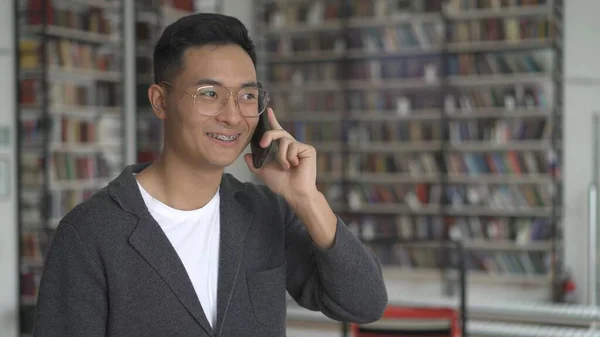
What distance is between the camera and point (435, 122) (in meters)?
7.08

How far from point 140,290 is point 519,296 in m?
6.21

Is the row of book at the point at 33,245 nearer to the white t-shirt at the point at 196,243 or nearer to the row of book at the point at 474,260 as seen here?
the row of book at the point at 474,260

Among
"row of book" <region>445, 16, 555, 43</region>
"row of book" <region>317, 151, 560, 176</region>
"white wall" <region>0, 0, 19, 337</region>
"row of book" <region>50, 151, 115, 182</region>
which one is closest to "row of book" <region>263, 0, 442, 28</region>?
"row of book" <region>445, 16, 555, 43</region>

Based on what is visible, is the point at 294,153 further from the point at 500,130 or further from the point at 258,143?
the point at 500,130

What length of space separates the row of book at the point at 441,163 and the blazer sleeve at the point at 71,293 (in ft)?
19.7

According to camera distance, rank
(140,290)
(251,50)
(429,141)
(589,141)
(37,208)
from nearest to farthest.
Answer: (140,290), (251,50), (37,208), (589,141), (429,141)

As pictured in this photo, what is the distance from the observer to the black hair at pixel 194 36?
1.18 m

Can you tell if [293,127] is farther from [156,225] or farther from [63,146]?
[156,225]

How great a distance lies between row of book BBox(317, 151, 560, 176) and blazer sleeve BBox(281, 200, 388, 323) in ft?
18.5

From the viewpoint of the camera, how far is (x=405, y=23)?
7098mm

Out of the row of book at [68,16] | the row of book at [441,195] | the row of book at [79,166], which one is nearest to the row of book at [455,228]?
the row of book at [441,195]

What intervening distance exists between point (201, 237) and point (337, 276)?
0.79ft

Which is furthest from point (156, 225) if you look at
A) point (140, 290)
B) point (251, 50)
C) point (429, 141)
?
point (429, 141)

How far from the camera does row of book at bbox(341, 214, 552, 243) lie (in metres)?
6.70
